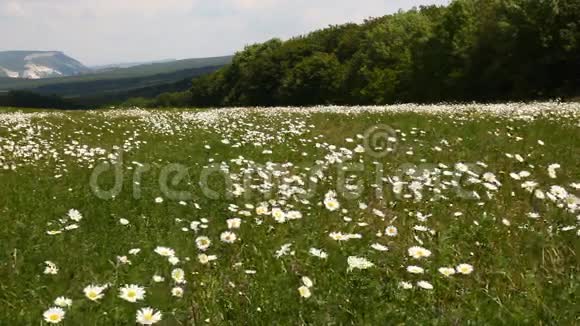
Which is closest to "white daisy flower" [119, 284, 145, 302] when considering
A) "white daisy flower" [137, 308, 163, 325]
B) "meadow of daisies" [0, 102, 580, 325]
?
A: "meadow of daisies" [0, 102, 580, 325]

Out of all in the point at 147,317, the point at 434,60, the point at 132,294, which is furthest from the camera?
the point at 434,60

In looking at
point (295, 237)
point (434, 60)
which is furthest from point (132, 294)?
point (434, 60)

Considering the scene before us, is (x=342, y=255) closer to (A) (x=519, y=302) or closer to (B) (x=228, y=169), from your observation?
(A) (x=519, y=302)

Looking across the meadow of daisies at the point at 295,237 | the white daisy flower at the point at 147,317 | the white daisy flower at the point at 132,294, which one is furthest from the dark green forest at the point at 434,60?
the white daisy flower at the point at 147,317

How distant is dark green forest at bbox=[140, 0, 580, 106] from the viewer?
41.2m

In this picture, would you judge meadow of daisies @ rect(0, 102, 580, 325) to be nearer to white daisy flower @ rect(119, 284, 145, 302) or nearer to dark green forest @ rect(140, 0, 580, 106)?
white daisy flower @ rect(119, 284, 145, 302)

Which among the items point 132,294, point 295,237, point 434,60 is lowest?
point 295,237

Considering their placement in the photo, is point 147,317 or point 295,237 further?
point 295,237

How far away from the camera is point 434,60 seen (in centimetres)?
5784

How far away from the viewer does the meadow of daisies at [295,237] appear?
4082 millimetres

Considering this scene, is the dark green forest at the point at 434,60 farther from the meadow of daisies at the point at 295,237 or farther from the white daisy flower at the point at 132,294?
the white daisy flower at the point at 132,294

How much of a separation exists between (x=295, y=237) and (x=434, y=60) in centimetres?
5593

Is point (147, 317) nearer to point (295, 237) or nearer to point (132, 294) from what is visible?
point (132, 294)

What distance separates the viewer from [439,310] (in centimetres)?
399
